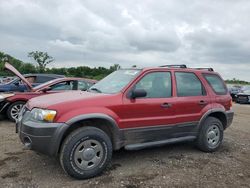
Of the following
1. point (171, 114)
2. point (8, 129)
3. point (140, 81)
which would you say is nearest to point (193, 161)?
point (171, 114)

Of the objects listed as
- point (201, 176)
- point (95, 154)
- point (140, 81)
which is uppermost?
point (140, 81)

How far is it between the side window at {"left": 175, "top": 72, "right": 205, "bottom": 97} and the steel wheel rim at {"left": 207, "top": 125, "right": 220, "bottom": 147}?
0.80 m

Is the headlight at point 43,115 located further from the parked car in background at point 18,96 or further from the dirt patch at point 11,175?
the parked car in background at point 18,96

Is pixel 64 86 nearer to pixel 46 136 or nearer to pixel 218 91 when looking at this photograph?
pixel 218 91

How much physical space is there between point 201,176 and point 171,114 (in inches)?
48.7

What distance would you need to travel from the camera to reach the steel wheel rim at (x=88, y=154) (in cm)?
429

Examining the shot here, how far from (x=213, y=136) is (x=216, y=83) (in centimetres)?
118

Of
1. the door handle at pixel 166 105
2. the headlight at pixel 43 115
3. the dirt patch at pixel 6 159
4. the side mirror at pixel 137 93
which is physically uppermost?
the side mirror at pixel 137 93

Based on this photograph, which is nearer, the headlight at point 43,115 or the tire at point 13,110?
the headlight at point 43,115

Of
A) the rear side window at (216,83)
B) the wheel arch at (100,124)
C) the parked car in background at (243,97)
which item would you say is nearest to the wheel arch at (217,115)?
the rear side window at (216,83)

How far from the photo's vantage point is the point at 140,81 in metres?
5.07

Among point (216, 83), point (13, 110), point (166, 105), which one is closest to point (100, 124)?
point (166, 105)

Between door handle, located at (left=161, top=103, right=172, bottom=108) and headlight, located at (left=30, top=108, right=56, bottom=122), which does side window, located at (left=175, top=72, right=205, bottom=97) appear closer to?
door handle, located at (left=161, top=103, right=172, bottom=108)

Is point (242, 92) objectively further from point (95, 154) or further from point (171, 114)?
point (95, 154)
